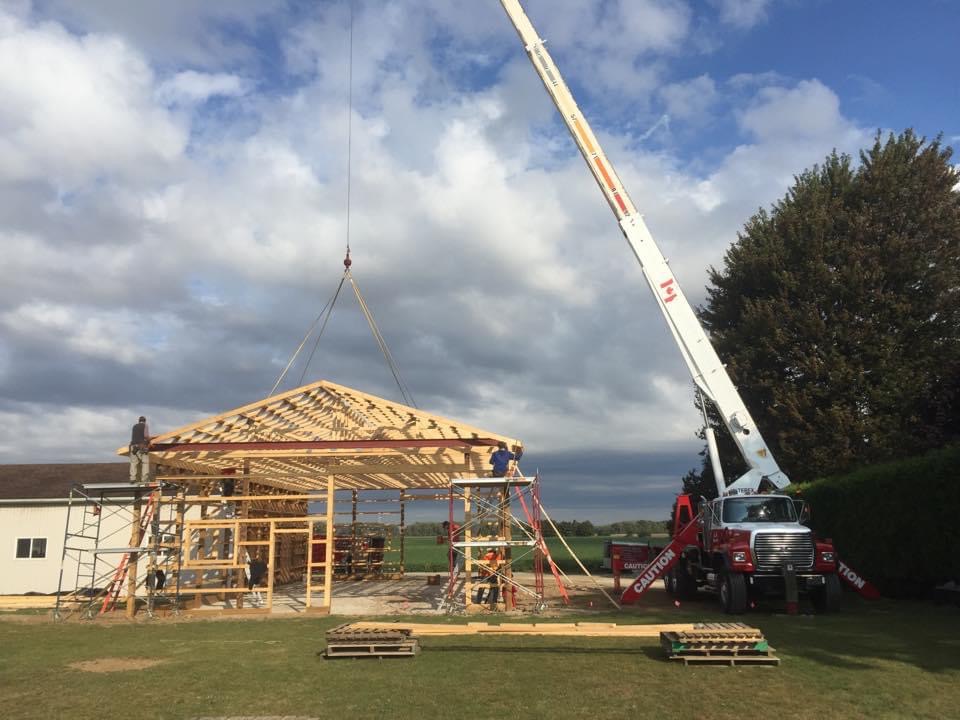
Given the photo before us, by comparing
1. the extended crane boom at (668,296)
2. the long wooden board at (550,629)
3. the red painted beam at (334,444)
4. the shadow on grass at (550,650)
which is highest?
the extended crane boom at (668,296)

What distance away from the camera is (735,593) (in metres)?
14.9

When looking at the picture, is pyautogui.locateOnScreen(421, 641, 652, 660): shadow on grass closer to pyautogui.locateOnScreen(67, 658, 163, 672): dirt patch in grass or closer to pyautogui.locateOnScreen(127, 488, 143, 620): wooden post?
pyautogui.locateOnScreen(67, 658, 163, 672): dirt patch in grass

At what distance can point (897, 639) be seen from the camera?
38.9 feet

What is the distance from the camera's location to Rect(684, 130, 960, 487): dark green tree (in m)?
25.6

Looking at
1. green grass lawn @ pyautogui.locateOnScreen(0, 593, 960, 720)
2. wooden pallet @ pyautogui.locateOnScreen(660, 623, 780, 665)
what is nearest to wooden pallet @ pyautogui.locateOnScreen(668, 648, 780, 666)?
wooden pallet @ pyautogui.locateOnScreen(660, 623, 780, 665)

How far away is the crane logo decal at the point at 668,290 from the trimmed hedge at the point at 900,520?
17.6 feet

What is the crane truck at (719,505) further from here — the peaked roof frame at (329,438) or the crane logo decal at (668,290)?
the peaked roof frame at (329,438)

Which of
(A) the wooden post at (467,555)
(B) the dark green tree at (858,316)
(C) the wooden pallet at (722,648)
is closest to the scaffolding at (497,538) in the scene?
(A) the wooden post at (467,555)

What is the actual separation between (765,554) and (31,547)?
77.5 ft

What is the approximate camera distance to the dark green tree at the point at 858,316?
25.6m

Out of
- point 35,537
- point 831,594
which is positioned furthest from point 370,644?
point 35,537

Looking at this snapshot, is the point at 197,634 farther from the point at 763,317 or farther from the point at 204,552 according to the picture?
the point at 763,317

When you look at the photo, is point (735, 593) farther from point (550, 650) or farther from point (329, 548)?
point (329, 548)

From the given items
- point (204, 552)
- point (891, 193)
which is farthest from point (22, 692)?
point (891, 193)
